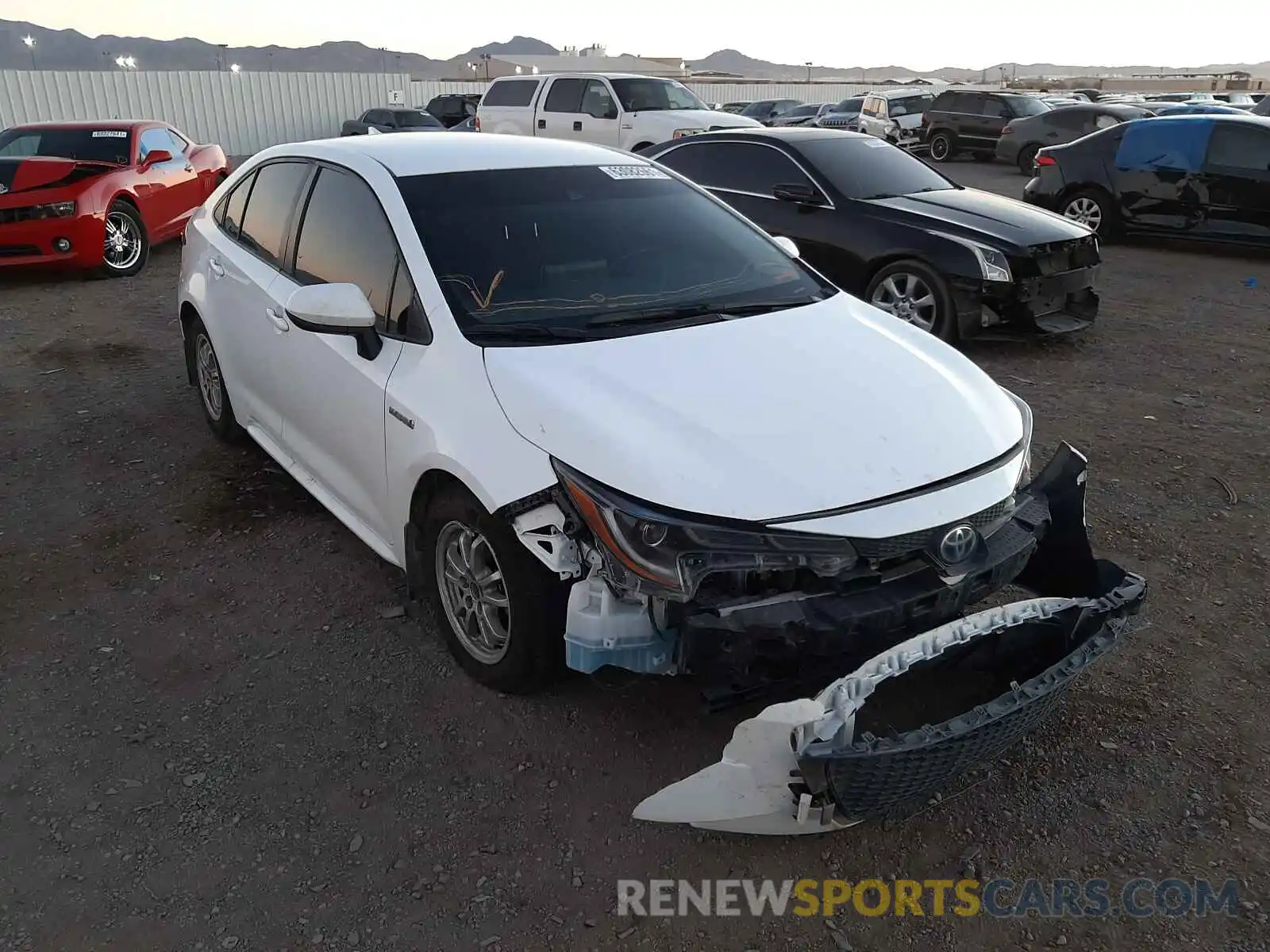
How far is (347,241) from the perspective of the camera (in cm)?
363

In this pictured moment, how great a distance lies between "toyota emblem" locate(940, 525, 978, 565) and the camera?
100 inches

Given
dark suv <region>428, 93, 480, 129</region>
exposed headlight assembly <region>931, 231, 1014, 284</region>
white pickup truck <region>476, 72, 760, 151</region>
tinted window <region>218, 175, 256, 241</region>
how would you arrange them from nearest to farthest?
tinted window <region>218, 175, 256, 241</region>
exposed headlight assembly <region>931, 231, 1014, 284</region>
white pickup truck <region>476, 72, 760, 151</region>
dark suv <region>428, 93, 480, 129</region>

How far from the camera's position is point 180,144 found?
11094 mm

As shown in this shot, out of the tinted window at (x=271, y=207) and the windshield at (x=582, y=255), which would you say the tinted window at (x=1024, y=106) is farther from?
the tinted window at (x=271, y=207)

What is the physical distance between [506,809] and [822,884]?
2.94ft

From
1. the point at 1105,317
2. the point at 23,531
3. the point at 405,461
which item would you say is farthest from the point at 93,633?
the point at 1105,317

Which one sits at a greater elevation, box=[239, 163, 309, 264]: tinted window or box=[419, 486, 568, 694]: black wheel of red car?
box=[239, 163, 309, 264]: tinted window

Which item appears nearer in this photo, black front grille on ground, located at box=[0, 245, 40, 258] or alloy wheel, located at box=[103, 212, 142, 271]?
black front grille on ground, located at box=[0, 245, 40, 258]

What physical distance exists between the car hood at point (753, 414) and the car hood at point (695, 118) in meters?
10.7

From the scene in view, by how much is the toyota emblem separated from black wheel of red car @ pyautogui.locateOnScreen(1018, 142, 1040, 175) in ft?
58.8

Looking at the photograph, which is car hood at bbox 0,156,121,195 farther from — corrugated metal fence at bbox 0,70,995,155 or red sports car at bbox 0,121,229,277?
corrugated metal fence at bbox 0,70,995,155

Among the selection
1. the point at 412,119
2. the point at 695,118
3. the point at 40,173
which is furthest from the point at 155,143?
the point at 412,119

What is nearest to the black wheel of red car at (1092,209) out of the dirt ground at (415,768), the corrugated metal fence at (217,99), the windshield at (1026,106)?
the dirt ground at (415,768)

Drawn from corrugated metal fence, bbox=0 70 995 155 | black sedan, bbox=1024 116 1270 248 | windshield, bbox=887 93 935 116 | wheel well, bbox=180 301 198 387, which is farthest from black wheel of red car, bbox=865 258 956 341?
corrugated metal fence, bbox=0 70 995 155
